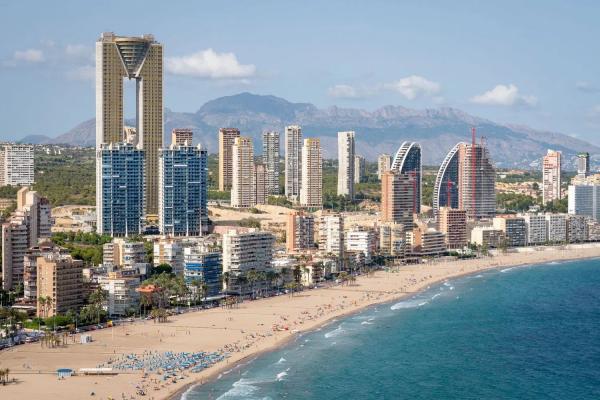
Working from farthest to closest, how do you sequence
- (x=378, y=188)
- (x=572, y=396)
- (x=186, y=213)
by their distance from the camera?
(x=378, y=188) → (x=186, y=213) → (x=572, y=396)

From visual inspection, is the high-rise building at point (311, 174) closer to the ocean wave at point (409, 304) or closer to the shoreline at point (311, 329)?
the shoreline at point (311, 329)

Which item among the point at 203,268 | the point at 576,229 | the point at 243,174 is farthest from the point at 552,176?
the point at 203,268

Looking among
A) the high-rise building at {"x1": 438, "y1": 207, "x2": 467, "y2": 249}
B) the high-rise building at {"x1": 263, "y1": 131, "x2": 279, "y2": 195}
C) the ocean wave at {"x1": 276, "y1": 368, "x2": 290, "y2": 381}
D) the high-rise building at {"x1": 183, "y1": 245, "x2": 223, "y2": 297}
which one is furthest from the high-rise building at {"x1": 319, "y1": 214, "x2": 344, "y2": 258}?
the high-rise building at {"x1": 263, "y1": 131, "x2": 279, "y2": 195}

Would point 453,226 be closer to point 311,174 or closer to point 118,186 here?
point 311,174

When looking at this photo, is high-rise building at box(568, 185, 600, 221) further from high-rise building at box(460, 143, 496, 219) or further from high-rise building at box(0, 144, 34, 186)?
high-rise building at box(0, 144, 34, 186)

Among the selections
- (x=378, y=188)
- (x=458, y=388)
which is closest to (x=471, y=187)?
(x=378, y=188)

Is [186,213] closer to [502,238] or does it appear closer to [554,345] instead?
[502,238]
